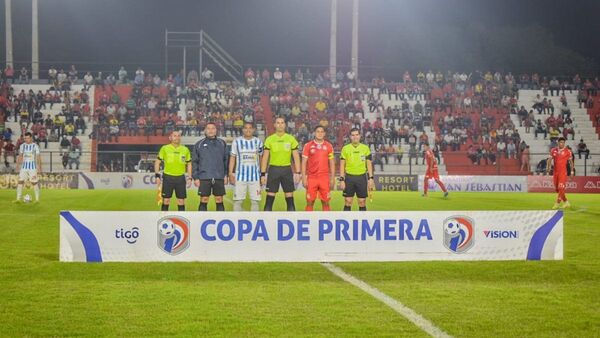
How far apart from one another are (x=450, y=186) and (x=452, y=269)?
24881 millimetres

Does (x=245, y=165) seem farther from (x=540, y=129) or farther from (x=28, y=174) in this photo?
(x=540, y=129)

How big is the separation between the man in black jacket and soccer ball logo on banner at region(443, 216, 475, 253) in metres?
5.12

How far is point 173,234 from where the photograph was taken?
9.21 meters

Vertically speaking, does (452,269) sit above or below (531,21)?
below

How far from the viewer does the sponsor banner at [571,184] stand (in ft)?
109

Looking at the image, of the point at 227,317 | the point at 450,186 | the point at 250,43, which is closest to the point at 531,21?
the point at 250,43

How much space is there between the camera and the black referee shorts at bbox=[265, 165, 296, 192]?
13.1m

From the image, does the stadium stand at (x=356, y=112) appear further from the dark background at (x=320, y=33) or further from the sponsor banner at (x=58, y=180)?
the dark background at (x=320, y=33)

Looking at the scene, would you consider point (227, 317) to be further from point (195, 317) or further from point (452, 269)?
point (452, 269)

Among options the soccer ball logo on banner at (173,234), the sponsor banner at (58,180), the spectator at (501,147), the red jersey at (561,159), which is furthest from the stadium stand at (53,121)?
the soccer ball logo on banner at (173,234)

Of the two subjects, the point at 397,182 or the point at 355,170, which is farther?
the point at 397,182

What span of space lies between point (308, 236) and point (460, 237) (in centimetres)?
209

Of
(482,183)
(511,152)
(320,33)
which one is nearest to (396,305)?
(482,183)

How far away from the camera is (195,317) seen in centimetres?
616
